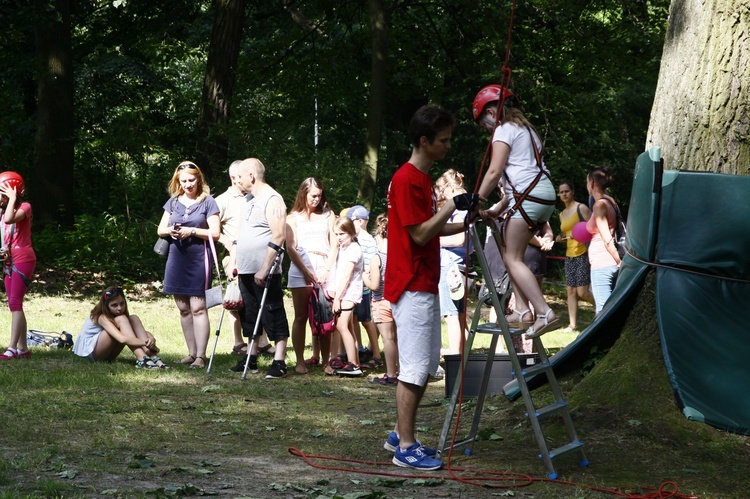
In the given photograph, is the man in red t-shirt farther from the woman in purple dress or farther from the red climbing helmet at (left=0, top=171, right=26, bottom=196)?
the red climbing helmet at (left=0, top=171, right=26, bottom=196)

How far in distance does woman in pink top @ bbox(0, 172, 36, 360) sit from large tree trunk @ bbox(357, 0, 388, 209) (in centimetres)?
868

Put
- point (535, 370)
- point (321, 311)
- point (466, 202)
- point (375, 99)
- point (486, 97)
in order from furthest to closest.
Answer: point (375, 99), point (321, 311), point (486, 97), point (535, 370), point (466, 202)

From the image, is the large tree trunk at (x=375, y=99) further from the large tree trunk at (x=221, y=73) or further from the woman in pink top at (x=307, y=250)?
the woman in pink top at (x=307, y=250)

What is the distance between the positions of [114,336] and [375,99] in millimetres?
9957

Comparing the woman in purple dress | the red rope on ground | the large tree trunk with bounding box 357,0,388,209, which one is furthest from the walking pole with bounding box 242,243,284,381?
the large tree trunk with bounding box 357,0,388,209

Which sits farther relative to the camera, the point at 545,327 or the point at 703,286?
the point at 703,286

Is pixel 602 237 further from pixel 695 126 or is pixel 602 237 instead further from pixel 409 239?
pixel 409 239

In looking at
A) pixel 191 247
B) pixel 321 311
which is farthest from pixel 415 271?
pixel 191 247

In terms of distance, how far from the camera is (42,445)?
19.2ft

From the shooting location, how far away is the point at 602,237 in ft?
34.0

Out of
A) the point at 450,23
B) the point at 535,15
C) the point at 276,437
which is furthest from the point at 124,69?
the point at 276,437

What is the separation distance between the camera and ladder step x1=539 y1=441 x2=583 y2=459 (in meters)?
5.16

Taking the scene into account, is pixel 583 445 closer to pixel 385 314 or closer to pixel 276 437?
pixel 276 437

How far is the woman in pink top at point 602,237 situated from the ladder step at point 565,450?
512 centimetres
